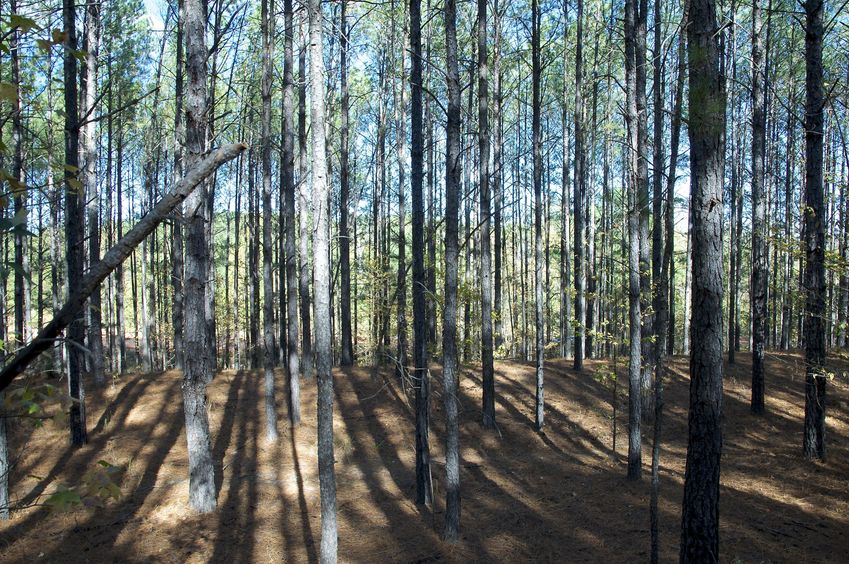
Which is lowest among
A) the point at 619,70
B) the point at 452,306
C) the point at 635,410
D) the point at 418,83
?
the point at 635,410

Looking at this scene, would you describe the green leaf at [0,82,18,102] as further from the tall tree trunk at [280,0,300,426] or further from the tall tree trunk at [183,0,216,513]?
the tall tree trunk at [280,0,300,426]

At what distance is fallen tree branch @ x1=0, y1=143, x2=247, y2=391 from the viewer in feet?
5.34

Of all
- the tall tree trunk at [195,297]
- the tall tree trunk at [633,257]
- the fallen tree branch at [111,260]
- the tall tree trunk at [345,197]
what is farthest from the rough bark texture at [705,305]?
the tall tree trunk at [345,197]

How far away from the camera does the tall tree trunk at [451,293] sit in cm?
813

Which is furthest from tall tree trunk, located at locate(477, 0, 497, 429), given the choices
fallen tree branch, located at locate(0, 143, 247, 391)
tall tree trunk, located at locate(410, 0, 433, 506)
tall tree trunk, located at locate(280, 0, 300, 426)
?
fallen tree branch, located at locate(0, 143, 247, 391)

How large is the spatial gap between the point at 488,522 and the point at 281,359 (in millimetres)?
18909

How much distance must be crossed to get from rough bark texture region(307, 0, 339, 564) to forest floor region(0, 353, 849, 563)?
74.2 inches

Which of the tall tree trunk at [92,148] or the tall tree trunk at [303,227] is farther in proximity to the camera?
the tall tree trunk at [303,227]

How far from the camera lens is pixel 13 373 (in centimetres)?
163

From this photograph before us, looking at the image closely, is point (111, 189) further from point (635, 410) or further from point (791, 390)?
point (791, 390)

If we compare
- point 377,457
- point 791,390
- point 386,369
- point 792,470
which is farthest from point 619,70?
point 377,457

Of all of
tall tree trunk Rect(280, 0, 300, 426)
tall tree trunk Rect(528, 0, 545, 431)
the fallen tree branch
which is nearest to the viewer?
the fallen tree branch

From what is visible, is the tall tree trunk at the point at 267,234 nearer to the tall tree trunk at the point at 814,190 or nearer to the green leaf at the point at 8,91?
the tall tree trunk at the point at 814,190

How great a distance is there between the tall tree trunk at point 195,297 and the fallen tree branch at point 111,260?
7.23 metres
